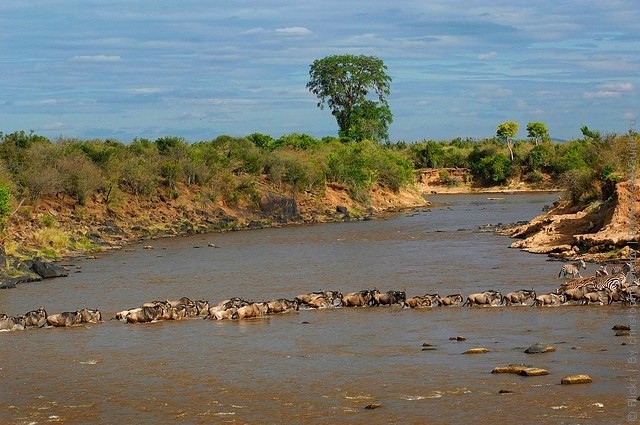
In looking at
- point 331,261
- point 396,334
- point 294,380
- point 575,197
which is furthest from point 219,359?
point 575,197

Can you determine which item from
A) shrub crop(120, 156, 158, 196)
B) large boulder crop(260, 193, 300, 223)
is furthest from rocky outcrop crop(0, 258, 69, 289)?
large boulder crop(260, 193, 300, 223)

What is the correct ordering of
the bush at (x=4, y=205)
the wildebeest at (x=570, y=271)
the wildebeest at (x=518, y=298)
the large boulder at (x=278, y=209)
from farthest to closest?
→ the large boulder at (x=278, y=209) → the bush at (x=4, y=205) → the wildebeest at (x=570, y=271) → the wildebeest at (x=518, y=298)

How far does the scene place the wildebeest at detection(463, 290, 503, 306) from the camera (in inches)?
874

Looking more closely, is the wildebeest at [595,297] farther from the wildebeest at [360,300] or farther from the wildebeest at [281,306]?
the wildebeest at [281,306]

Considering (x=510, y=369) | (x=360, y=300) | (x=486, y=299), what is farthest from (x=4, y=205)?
(x=510, y=369)

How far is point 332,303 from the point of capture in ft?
76.0

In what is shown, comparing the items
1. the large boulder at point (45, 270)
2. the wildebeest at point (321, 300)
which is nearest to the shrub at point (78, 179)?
the large boulder at point (45, 270)

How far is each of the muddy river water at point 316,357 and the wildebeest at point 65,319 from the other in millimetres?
343

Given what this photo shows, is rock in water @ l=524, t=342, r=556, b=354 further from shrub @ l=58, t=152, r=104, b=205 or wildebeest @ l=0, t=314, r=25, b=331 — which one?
shrub @ l=58, t=152, r=104, b=205

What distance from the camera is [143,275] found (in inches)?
1237

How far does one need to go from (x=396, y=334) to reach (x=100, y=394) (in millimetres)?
6436

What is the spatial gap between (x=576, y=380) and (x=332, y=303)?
9.76 m

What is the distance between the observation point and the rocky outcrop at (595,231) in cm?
3008

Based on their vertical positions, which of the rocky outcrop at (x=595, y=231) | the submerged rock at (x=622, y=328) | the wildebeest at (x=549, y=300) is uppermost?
the rocky outcrop at (x=595, y=231)
